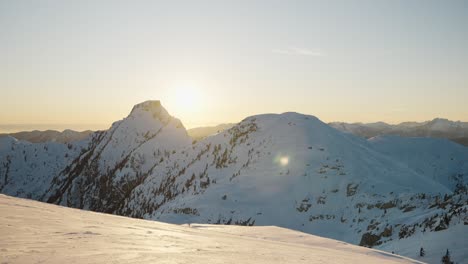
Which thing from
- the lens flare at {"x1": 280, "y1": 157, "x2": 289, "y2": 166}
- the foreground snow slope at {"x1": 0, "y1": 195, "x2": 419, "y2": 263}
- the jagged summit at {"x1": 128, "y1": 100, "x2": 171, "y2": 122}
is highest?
the jagged summit at {"x1": 128, "y1": 100, "x2": 171, "y2": 122}

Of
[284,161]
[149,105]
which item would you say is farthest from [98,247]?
[149,105]

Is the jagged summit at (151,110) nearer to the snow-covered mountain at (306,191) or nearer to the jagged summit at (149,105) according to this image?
the jagged summit at (149,105)

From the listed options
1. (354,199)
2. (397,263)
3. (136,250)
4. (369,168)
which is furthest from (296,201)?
(136,250)

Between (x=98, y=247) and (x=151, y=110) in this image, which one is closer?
(x=98, y=247)

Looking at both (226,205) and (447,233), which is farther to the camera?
(226,205)

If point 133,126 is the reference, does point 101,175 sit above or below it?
below

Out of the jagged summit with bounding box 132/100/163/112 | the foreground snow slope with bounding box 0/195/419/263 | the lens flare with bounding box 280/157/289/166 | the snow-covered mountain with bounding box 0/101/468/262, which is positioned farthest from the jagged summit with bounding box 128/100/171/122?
the foreground snow slope with bounding box 0/195/419/263

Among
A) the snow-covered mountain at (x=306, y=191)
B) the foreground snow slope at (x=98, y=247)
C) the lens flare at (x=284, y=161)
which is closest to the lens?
the foreground snow slope at (x=98, y=247)

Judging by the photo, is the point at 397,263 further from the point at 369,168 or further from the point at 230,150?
the point at 230,150

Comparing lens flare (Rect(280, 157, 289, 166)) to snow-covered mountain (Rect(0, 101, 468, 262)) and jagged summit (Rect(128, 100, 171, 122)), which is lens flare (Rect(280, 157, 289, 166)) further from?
jagged summit (Rect(128, 100, 171, 122))

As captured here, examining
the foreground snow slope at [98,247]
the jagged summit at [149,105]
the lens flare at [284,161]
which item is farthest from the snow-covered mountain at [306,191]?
the jagged summit at [149,105]

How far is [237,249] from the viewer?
30.4ft

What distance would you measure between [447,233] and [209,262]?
663 inches

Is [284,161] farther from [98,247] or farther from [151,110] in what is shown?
[151,110]
